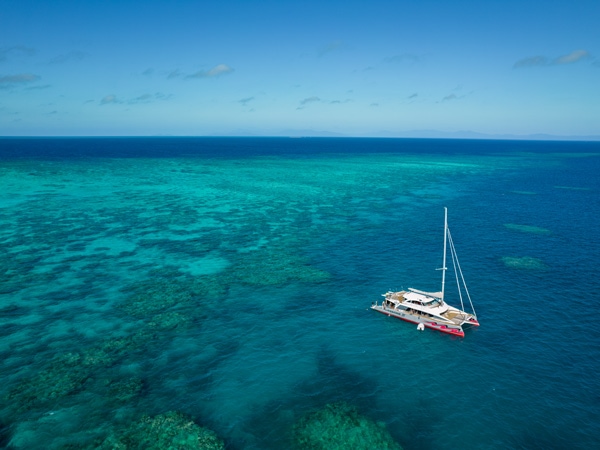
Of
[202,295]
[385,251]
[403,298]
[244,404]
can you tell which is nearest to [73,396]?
[244,404]

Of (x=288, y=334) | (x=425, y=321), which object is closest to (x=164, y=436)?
(x=288, y=334)

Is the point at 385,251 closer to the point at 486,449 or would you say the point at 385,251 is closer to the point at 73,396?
the point at 486,449

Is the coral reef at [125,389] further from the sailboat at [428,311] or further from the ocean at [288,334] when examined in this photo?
the sailboat at [428,311]

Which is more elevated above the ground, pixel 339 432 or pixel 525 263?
pixel 525 263

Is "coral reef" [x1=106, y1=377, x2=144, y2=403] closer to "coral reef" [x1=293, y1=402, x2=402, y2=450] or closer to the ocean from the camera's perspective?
the ocean

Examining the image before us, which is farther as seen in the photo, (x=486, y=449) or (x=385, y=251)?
(x=385, y=251)

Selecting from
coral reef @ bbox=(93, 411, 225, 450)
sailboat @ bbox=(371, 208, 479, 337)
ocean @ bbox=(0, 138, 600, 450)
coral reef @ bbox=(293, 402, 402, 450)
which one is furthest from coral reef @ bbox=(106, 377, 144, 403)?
sailboat @ bbox=(371, 208, 479, 337)

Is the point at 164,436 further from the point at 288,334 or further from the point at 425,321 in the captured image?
the point at 425,321
